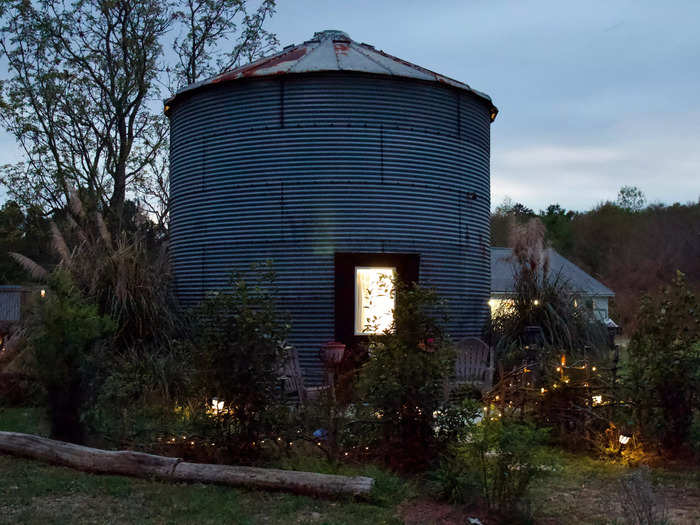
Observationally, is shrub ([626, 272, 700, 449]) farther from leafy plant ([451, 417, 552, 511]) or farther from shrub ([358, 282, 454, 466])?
leafy plant ([451, 417, 552, 511])

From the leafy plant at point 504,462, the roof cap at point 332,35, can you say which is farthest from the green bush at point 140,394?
the roof cap at point 332,35

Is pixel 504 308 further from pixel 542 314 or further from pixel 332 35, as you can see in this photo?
pixel 332 35

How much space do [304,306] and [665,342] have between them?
17.5 ft

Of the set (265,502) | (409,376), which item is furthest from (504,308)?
(265,502)

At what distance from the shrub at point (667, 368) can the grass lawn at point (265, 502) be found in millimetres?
541

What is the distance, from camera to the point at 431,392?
212 inches

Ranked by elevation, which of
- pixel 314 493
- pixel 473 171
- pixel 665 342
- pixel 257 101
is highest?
pixel 257 101

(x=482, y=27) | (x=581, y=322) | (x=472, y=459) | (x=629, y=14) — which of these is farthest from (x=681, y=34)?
(x=472, y=459)

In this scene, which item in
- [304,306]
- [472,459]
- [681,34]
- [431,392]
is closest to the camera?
[472,459]

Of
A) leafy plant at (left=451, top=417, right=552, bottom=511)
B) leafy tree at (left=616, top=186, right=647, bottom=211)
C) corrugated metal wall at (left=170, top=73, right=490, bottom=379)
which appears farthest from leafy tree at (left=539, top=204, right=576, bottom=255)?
leafy plant at (left=451, top=417, right=552, bottom=511)

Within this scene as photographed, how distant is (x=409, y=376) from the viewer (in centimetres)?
540

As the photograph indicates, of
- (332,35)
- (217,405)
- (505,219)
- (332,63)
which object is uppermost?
(505,219)

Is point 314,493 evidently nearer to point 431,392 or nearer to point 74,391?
point 431,392

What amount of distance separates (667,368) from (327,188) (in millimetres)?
5669
